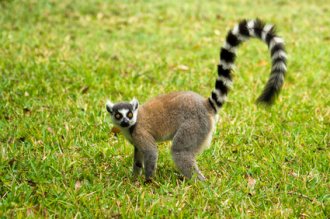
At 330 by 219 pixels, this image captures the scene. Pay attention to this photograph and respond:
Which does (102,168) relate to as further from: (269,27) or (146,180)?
(269,27)

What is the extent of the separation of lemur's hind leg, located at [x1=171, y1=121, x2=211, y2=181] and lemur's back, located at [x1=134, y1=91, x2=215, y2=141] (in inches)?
3.4

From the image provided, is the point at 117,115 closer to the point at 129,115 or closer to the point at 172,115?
the point at 129,115

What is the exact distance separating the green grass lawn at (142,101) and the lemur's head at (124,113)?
0.57 meters

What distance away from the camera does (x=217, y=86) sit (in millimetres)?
5254

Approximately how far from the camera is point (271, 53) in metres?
5.02

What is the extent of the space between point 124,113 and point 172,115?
1.63 feet

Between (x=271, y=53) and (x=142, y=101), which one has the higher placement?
(x=271, y=53)

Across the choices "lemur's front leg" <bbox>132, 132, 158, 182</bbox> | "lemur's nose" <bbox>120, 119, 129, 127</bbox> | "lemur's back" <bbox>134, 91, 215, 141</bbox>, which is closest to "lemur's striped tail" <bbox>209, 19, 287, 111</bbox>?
"lemur's back" <bbox>134, 91, 215, 141</bbox>

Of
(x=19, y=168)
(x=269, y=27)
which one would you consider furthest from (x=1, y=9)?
(x=269, y=27)

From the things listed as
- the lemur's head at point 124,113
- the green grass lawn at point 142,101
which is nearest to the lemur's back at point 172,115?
the lemur's head at point 124,113

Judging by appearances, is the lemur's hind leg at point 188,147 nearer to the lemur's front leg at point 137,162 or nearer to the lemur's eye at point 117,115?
the lemur's front leg at point 137,162

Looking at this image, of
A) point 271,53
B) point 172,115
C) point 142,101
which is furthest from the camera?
point 142,101

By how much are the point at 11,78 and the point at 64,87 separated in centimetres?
80

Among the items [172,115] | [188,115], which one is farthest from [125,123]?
[188,115]
